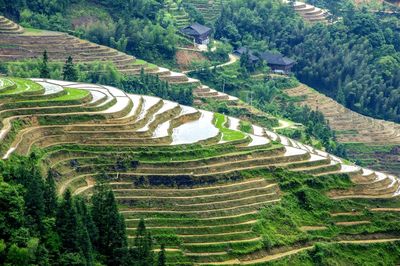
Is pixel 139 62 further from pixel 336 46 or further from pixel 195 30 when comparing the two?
pixel 336 46

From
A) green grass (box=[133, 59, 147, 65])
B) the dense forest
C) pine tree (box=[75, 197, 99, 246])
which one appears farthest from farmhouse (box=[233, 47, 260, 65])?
pine tree (box=[75, 197, 99, 246])

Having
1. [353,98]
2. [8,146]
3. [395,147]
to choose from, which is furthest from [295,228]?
[353,98]

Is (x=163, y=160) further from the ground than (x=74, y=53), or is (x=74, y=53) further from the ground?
(x=163, y=160)

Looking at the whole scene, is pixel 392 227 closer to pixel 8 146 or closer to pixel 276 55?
pixel 8 146

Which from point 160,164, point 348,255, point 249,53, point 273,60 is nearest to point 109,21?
point 249,53

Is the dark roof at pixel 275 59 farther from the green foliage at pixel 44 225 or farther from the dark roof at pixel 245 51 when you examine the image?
the green foliage at pixel 44 225

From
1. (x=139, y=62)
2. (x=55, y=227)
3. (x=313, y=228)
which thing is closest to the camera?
(x=55, y=227)

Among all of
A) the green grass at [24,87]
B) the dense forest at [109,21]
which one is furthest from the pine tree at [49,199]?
the dense forest at [109,21]
